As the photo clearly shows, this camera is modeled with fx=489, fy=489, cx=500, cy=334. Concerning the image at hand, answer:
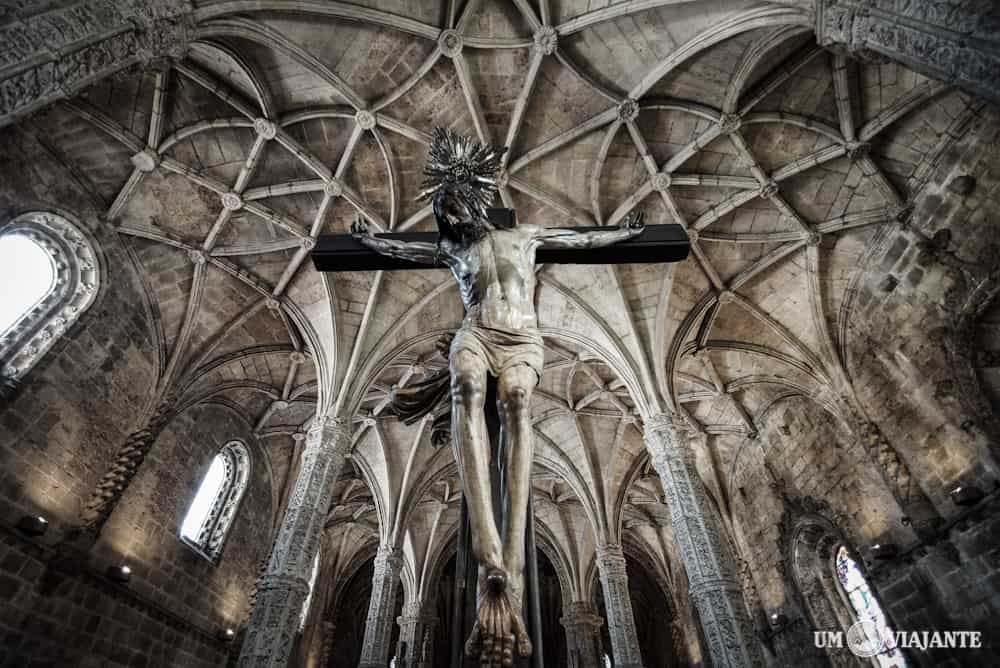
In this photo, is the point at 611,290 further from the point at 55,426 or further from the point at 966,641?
the point at 55,426

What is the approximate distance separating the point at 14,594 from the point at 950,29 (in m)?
14.1

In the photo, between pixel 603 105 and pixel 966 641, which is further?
pixel 603 105

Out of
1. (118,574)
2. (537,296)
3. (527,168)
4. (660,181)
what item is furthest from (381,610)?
(660,181)

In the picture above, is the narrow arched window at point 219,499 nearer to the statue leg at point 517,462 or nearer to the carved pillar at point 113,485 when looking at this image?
the carved pillar at point 113,485

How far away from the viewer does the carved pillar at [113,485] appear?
354 inches

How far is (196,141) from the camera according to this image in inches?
396

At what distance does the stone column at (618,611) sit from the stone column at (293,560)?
771cm

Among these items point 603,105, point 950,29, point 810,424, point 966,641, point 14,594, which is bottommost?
point 966,641

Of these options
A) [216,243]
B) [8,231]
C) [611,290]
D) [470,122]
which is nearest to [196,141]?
[216,243]

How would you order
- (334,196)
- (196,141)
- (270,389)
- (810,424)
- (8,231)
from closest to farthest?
(8,231)
(196,141)
(334,196)
(810,424)
(270,389)

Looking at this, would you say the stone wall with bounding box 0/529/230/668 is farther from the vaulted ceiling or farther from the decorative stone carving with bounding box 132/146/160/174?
the decorative stone carving with bounding box 132/146/160/174

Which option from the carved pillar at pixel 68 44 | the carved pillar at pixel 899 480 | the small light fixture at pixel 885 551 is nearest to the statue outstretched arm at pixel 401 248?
the carved pillar at pixel 68 44

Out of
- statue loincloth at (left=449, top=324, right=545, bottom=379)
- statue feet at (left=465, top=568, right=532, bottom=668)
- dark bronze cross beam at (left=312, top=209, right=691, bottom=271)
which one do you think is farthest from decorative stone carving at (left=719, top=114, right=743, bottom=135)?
statue feet at (left=465, top=568, right=532, bottom=668)

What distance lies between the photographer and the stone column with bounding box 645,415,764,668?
7.43 m
